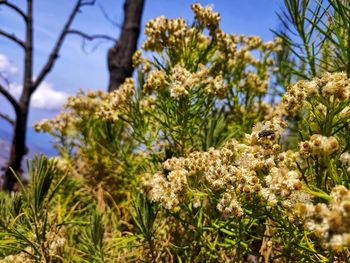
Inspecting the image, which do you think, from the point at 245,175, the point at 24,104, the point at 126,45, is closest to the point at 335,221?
the point at 245,175

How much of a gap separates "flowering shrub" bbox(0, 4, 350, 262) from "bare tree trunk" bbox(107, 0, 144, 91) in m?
1.53

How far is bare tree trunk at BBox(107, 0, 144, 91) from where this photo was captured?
14.7 ft

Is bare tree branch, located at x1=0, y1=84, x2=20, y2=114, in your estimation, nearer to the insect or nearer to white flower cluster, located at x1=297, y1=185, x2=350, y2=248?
the insect

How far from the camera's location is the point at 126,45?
4.70 m

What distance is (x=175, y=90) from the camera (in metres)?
1.44

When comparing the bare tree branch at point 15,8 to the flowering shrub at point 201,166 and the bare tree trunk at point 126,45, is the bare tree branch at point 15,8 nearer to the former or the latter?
the bare tree trunk at point 126,45

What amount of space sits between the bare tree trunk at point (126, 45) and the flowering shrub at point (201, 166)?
5.02 ft

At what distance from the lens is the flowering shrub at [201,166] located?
2.54ft

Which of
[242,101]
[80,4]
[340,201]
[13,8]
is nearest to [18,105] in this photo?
[13,8]

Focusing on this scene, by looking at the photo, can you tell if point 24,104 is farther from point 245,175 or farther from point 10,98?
point 245,175

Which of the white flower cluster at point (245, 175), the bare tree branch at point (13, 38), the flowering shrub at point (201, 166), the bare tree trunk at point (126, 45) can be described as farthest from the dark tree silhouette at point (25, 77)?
the white flower cluster at point (245, 175)

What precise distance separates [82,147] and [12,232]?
133 centimetres

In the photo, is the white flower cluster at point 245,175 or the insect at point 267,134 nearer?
the white flower cluster at point 245,175

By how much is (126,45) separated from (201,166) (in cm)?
386
